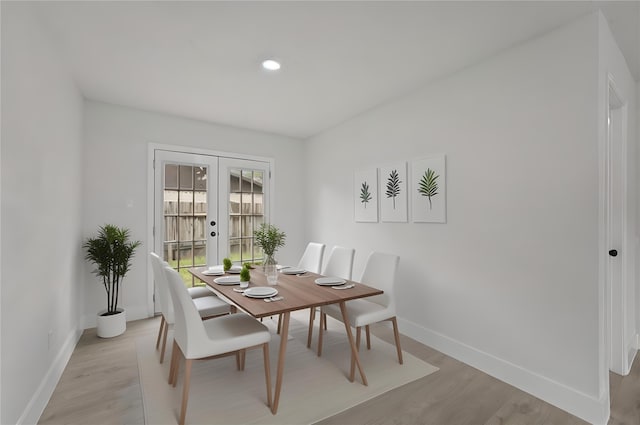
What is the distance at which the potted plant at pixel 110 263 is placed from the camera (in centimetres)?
316

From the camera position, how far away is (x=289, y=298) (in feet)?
7.20

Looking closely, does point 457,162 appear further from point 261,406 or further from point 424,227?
point 261,406

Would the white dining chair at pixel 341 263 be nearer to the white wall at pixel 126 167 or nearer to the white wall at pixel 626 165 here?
the white wall at pixel 626 165

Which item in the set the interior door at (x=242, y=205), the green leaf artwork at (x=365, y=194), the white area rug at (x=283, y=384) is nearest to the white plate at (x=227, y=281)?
the white area rug at (x=283, y=384)

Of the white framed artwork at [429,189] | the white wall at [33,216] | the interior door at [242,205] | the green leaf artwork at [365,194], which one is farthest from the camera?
the interior door at [242,205]

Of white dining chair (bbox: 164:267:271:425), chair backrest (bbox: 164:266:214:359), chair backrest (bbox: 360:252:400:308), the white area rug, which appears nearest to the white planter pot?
the white area rug

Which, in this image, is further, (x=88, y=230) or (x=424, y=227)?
(x=88, y=230)

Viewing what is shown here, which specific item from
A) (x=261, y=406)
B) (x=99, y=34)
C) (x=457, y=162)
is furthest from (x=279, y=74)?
(x=261, y=406)

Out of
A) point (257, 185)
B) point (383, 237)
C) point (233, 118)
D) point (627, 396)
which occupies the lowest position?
point (627, 396)

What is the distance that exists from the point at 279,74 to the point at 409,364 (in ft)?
9.24

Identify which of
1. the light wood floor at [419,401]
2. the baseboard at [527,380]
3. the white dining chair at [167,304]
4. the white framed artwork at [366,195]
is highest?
the white framed artwork at [366,195]

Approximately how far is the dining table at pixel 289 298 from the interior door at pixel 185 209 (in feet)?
4.06

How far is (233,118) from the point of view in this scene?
407cm

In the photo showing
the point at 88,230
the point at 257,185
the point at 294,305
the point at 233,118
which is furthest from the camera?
the point at 257,185
